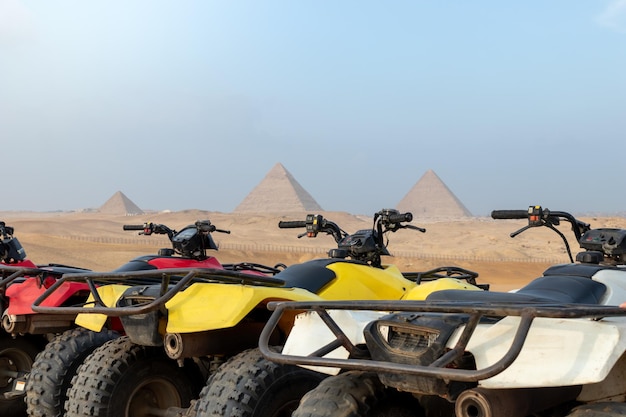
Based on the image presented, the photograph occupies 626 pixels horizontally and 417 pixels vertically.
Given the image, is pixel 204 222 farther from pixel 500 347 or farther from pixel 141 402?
pixel 500 347

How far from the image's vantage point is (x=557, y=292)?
3.78 meters

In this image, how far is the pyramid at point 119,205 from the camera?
164 meters

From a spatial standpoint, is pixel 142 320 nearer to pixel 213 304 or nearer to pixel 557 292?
pixel 213 304

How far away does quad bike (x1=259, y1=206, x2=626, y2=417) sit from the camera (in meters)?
2.43

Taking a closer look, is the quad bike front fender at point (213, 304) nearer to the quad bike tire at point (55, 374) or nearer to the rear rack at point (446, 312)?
the rear rack at point (446, 312)

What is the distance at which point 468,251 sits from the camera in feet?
193

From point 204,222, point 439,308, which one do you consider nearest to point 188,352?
point 439,308

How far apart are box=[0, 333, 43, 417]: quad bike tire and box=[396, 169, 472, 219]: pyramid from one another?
543 ft

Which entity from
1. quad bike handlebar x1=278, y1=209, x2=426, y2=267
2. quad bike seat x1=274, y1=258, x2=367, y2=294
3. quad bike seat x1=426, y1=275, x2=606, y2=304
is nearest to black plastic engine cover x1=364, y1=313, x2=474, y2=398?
quad bike seat x1=426, y1=275, x2=606, y2=304

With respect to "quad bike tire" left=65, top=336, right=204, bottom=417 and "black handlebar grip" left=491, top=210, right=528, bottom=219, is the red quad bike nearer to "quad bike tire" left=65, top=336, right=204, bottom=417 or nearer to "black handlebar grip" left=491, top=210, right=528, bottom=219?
"quad bike tire" left=65, top=336, right=204, bottom=417

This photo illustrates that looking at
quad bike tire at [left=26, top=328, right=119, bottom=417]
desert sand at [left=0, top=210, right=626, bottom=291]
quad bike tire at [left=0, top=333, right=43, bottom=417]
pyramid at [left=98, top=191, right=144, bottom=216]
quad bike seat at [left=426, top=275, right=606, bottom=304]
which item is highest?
quad bike seat at [left=426, top=275, right=606, bottom=304]

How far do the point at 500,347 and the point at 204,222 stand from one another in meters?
5.72

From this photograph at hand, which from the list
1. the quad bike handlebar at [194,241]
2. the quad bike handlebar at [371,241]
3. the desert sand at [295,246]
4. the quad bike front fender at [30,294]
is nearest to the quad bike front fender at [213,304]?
the quad bike front fender at [30,294]

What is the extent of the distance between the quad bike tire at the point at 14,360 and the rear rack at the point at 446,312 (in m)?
4.64
